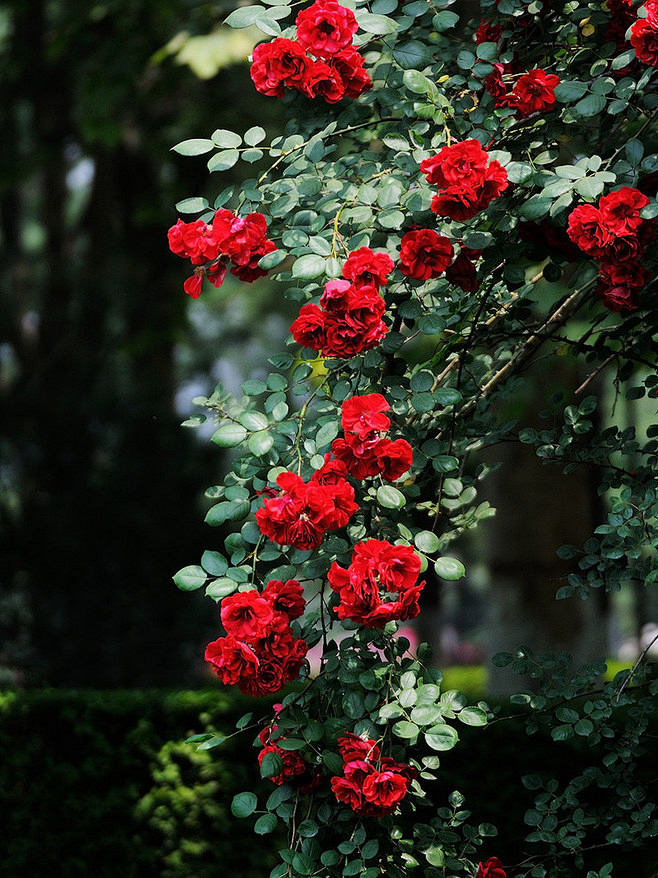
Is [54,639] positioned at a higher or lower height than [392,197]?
lower

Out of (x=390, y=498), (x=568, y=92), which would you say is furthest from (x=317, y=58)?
(x=390, y=498)

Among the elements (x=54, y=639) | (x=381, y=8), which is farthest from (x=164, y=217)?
(x=381, y=8)

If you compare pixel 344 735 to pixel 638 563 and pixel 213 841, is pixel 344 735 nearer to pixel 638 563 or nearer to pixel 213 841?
pixel 638 563

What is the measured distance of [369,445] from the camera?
1.75 meters

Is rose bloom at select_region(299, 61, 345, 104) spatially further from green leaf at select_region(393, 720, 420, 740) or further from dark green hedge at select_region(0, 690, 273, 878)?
dark green hedge at select_region(0, 690, 273, 878)

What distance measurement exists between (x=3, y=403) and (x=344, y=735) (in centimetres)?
662

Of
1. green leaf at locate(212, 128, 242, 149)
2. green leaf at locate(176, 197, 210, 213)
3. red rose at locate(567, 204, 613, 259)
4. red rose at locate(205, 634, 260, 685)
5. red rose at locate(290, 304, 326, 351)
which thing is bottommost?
red rose at locate(205, 634, 260, 685)

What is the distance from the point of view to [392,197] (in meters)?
1.88

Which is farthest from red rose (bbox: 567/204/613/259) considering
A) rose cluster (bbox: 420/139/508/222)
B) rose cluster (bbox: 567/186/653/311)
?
rose cluster (bbox: 420/139/508/222)

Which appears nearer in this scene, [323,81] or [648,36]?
[648,36]

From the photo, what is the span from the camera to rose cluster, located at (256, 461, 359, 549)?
172 centimetres

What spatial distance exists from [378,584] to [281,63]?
3.45 feet

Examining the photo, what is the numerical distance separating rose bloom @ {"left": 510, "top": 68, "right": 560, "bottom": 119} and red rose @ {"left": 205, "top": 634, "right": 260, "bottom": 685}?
122 cm

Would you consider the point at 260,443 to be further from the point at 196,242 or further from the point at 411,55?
the point at 411,55
